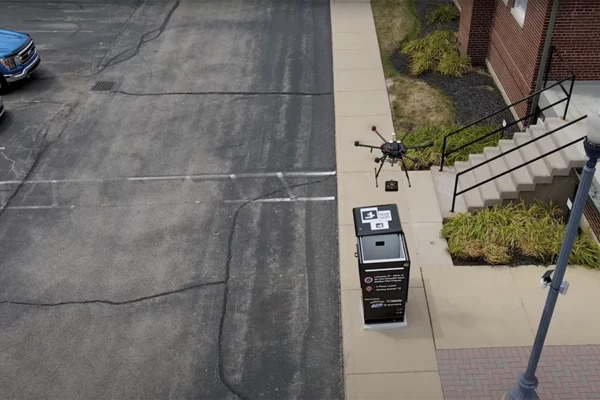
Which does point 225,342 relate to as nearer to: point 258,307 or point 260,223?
point 258,307

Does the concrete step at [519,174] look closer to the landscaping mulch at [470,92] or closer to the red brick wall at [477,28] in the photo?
the landscaping mulch at [470,92]

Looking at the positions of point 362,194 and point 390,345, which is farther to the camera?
point 362,194

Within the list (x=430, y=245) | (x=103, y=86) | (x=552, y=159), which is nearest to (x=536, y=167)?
(x=552, y=159)

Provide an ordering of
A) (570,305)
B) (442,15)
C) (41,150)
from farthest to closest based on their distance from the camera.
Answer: (442,15)
(41,150)
(570,305)

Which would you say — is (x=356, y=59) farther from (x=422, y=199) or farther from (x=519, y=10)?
(x=422, y=199)

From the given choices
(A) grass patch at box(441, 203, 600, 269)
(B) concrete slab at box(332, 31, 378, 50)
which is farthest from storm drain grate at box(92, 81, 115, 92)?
(A) grass patch at box(441, 203, 600, 269)
